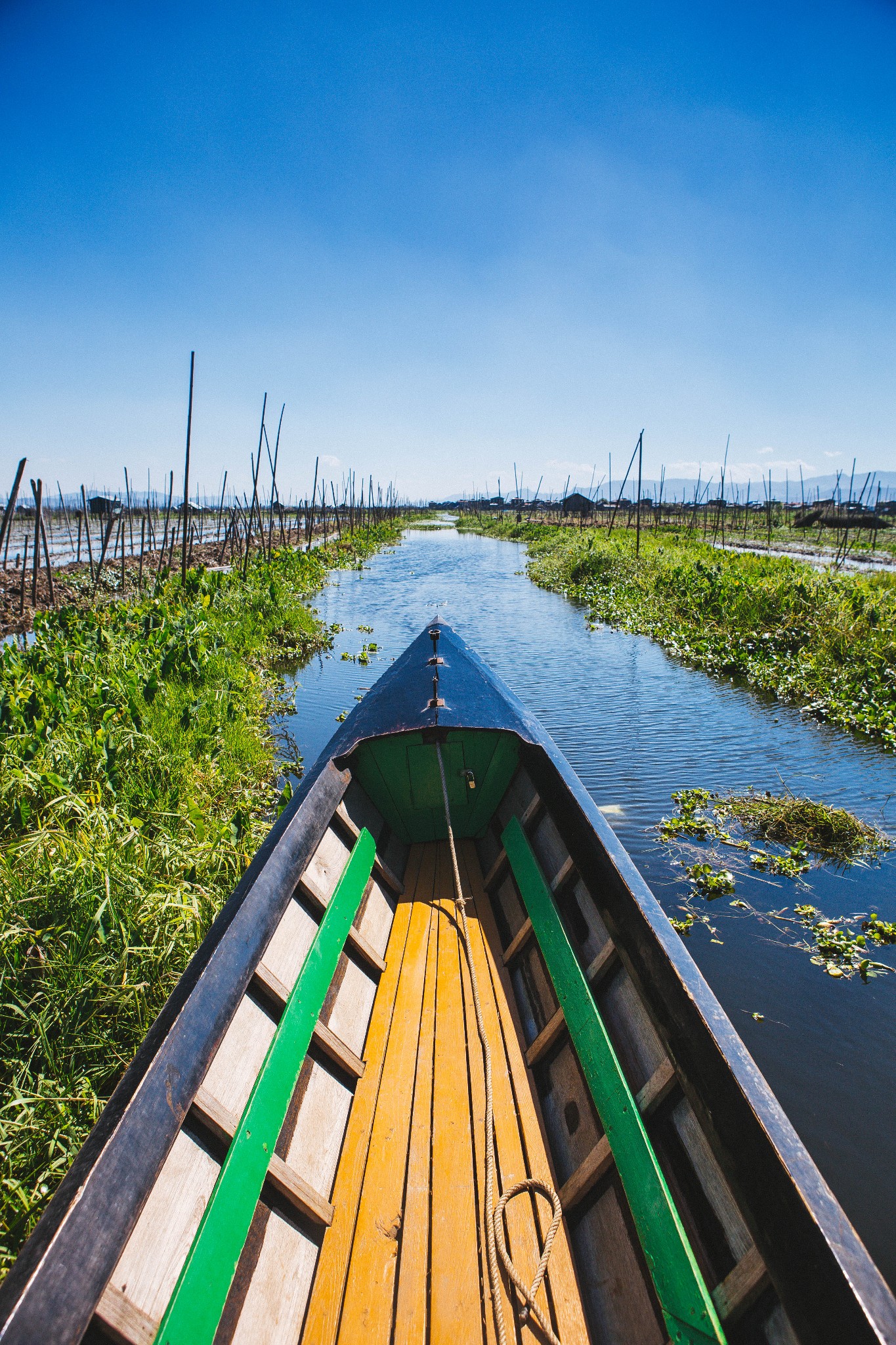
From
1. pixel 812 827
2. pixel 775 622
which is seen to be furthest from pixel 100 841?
pixel 775 622

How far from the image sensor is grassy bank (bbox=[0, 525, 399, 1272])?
306 centimetres

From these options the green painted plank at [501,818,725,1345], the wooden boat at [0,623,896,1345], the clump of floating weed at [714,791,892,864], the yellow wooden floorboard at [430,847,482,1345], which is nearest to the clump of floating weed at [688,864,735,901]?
the clump of floating weed at [714,791,892,864]

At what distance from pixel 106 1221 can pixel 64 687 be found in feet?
19.6

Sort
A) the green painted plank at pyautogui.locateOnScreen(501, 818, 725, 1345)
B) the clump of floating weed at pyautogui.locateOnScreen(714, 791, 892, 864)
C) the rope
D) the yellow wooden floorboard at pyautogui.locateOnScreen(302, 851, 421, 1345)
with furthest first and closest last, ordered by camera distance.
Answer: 1. the clump of floating weed at pyautogui.locateOnScreen(714, 791, 892, 864)
2. the yellow wooden floorboard at pyautogui.locateOnScreen(302, 851, 421, 1345)
3. the rope
4. the green painted plank at pyautogui.locateOnScreen(501, 818, 725, 1345)

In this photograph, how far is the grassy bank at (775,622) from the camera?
30.4ft

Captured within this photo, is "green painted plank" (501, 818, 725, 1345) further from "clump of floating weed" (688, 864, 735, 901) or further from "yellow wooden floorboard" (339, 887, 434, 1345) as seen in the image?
"clump of floating weed" (688, 864, 735, 901)

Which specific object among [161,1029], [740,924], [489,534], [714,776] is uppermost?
[489,534]

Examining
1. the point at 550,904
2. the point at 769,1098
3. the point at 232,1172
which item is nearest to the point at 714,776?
the point at 550,904

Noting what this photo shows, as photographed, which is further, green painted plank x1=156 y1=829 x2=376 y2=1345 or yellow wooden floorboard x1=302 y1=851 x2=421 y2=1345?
yellow wooden floorboard x1=302 y1=851 x2=421 y2=1345

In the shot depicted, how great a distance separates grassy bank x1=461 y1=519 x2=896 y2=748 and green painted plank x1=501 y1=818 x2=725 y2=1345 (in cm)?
704

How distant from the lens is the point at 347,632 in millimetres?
15266

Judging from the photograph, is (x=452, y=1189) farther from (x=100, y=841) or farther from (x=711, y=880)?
(x=711, y=880)

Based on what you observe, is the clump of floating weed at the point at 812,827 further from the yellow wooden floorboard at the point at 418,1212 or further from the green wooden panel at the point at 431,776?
the yellow wooden floorboard at the point at 418,1212

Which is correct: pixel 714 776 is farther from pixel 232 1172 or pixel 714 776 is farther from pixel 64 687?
pixel 64 687
